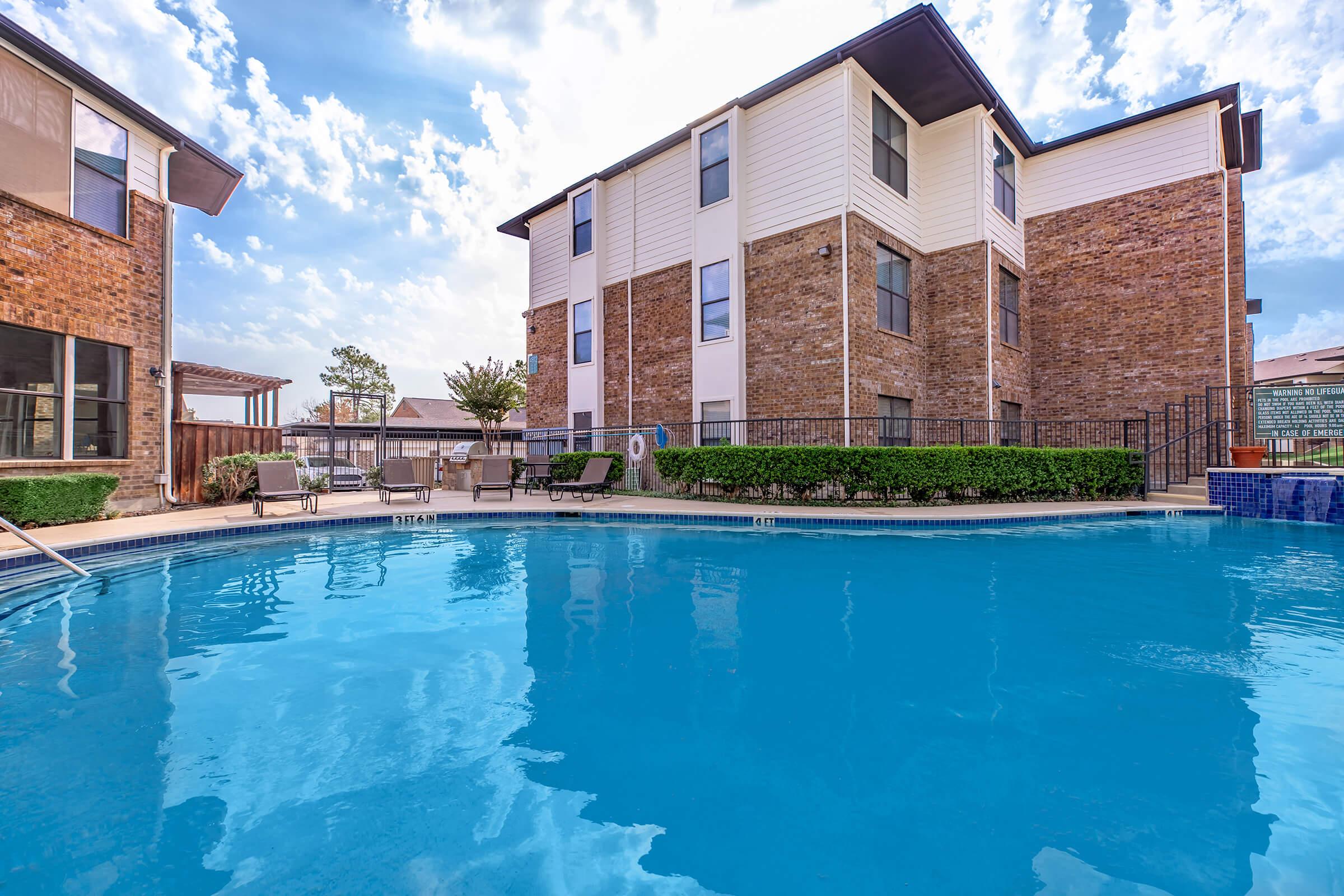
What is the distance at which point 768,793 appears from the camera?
2336mm

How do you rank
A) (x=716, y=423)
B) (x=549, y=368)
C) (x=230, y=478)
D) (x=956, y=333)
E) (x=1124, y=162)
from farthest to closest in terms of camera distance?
(x=549, y=368) < (x=1124, y=162) < (x=956, y=333) < (x=716, y=423) < (x=230, y=478)

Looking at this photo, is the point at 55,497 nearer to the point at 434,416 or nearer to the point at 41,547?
the point at 41,547

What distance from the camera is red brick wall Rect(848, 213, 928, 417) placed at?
1094 cm

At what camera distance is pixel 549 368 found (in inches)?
667

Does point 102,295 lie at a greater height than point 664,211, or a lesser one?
lesser

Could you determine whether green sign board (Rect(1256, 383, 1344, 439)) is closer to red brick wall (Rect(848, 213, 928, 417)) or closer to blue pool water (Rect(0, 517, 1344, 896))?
red brick wall (Rect(848, 213, 928, 417))

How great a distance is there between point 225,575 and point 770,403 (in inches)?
361

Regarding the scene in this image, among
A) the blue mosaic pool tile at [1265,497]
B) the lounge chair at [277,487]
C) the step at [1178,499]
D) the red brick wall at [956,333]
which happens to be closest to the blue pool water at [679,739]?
A: the lounge chair at [277,487]

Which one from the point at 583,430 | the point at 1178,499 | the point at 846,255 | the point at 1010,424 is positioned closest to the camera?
the point at 846,255

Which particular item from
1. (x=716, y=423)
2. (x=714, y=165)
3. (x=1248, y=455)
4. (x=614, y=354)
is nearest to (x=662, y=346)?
(x=614, y=354)

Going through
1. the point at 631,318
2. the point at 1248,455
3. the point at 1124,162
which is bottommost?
the point at 1248,455

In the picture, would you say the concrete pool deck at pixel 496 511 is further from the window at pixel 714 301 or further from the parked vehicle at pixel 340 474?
the window at pixel 714 301

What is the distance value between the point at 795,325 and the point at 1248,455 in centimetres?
839

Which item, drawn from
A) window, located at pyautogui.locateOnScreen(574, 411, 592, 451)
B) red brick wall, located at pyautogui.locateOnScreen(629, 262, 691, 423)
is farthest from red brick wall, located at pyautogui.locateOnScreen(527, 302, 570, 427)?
red brick wall, located at pyautogui.locateOnScreen(629, 262, 691, 423)
